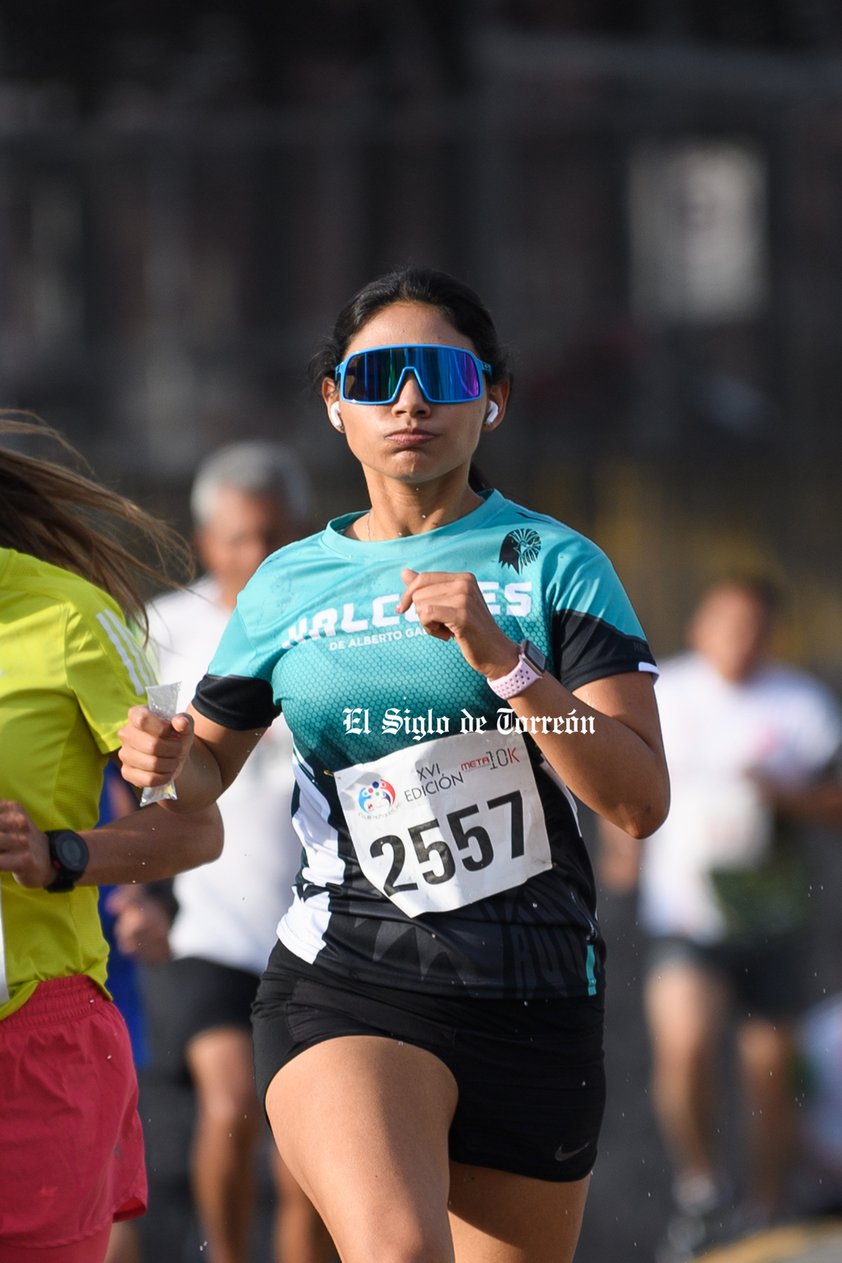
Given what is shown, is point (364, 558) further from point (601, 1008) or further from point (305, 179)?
point (305, 179)

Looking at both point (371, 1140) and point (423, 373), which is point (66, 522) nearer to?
point (423, 373)

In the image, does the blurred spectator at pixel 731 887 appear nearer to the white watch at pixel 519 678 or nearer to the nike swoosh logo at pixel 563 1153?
the nike swoosh logo at pixel 563 1153

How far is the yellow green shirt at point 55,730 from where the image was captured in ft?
9.03

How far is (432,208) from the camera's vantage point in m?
17.0

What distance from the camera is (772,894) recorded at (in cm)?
628

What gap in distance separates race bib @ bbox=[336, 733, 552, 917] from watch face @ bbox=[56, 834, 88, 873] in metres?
0.45

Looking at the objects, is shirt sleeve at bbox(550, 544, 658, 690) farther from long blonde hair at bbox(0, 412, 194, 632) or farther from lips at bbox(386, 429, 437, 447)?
long blonde hair at bbox(0, 412, 194, 632)

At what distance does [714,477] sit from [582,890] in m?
11.8

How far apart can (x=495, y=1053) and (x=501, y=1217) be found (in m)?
0.25

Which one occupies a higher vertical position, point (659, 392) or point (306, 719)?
point (306, 719)

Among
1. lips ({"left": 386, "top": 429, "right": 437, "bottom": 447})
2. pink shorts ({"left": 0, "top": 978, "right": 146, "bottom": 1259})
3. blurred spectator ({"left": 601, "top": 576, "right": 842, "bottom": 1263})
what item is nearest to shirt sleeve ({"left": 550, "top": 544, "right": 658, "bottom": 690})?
lips ({"left": 386, "top": 429, "right": 437, "bottom": 447})

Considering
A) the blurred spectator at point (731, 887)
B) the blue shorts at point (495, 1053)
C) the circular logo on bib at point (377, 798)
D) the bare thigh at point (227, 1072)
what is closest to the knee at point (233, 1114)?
the bare thigh at point (227, 1072)

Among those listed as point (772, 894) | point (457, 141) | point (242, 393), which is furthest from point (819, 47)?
point (772, 894)

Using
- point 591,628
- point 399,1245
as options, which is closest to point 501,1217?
point 399,1245
